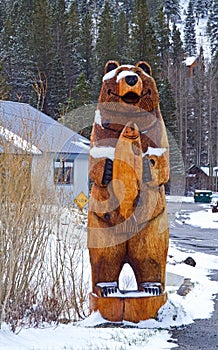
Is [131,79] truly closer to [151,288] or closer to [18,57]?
[151,288]

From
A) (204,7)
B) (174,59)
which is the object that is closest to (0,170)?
(174,59)

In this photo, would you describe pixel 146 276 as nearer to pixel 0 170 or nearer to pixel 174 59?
pixel 0 170

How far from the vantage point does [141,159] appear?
191 inches

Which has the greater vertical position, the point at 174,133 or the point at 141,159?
the point at 174,133

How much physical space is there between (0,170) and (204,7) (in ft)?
311

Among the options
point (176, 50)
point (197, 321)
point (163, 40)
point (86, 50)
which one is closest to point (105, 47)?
point (86, 50)

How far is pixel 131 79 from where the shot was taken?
4.78 meters

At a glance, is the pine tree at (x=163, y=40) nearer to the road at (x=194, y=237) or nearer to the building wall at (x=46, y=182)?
the road at (x=194, y=237)

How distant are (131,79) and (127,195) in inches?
42.3

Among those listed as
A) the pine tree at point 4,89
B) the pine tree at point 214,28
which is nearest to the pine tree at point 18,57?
the pine tree at point 4,89

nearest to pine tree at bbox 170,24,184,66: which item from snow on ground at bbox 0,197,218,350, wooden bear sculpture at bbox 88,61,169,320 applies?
snow on ground at bbox 0,197,218,350

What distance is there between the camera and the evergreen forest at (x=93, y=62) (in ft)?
102

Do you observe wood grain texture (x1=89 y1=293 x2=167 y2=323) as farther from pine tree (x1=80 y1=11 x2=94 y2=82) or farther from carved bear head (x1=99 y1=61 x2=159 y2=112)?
pine tree (x1=80 y1=11 x2=94 y2=82)

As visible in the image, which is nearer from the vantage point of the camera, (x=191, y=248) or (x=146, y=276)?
(x=146, y=276)
